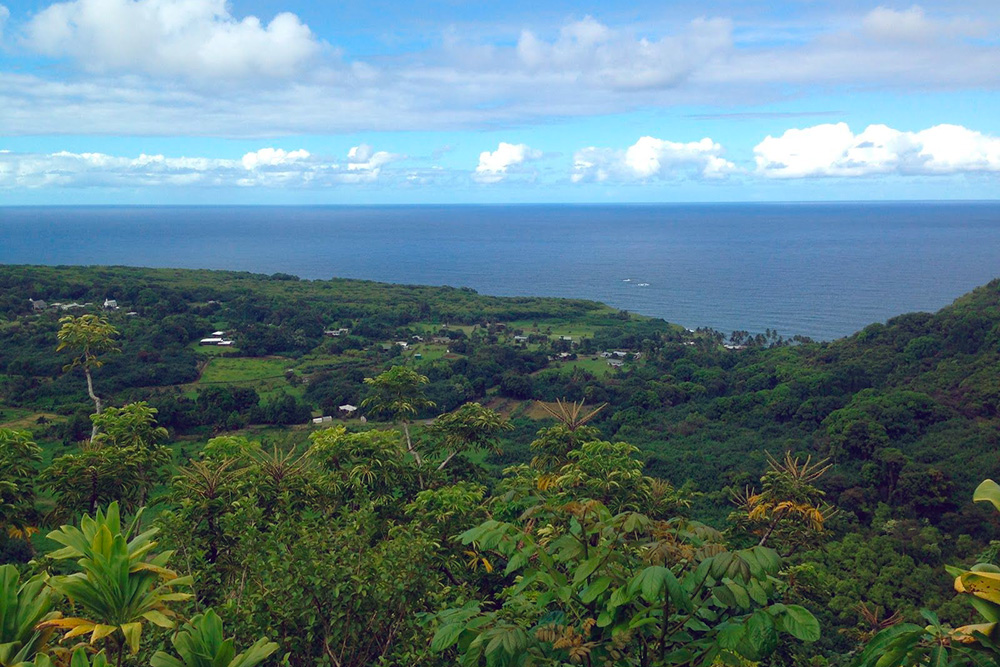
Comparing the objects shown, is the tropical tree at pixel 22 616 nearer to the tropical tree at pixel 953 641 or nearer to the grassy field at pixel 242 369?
the tropical tree at pixel 953 641

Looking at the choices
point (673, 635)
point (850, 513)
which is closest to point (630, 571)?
point (673, 635)

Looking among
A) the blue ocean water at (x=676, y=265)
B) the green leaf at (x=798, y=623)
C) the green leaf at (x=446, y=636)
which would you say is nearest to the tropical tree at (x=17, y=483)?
the green leaf at (x=446, y=636)

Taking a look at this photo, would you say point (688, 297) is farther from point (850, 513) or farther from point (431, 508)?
point (431, 508)

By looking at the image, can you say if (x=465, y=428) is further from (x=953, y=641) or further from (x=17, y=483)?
(x=953, y=641)

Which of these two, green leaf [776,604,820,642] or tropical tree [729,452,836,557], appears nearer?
green leaf [776,604,820,642]

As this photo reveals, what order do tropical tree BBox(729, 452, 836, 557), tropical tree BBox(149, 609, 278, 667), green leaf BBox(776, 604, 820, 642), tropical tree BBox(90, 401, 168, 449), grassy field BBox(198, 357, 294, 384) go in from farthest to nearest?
grassy field BBox(198, 357, 294, 384) → tropical tree BBox(90, 401, 168, 449) → tropical tree BBox(729, 452, 836, 557) → tropical tree BBox(149, 609, 278, 667) → green leaf BBox(776, 604, 820, 642)

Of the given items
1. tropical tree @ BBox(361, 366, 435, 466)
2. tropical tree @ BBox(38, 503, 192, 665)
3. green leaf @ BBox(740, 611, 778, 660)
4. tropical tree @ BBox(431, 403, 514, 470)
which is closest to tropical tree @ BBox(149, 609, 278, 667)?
tropical tree @ BBox(38, 503, 192, 665)

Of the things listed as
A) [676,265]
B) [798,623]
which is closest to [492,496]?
[798,623]

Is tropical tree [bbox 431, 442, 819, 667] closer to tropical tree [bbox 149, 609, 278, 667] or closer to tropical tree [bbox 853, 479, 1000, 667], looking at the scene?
tropical tree [bbox 853, 479, 1000, 667]
